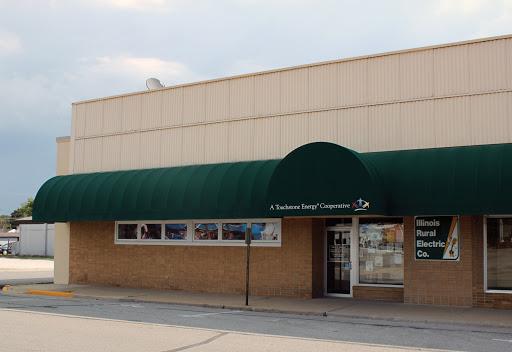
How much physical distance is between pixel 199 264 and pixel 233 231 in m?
1.72

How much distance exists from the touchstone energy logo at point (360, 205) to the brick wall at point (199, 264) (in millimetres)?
2937

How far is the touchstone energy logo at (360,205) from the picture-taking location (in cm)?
1427

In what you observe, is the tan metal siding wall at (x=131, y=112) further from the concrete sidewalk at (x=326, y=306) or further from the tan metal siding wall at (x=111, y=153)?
the concrete sidewalk at (x=326, y=306)

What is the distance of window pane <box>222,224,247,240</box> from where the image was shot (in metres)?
18.6

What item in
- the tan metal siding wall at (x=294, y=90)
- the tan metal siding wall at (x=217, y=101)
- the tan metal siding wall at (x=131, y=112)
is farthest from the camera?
the tan metal siding wall at (x=131, y=112)

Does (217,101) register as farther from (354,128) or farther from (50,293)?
(50,293)

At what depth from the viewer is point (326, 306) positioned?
50.3ft

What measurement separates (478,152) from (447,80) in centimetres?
264

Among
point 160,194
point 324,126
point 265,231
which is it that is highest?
point 324,126

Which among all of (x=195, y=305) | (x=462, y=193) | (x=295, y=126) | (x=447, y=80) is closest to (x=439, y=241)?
(x=462, y=193)

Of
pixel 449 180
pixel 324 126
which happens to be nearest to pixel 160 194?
pixel 324 126

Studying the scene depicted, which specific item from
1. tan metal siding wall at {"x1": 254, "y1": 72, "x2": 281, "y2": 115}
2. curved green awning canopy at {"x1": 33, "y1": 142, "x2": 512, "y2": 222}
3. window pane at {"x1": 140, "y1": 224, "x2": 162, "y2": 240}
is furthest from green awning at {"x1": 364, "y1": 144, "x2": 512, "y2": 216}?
window pane at {"x1": 140, "y1": 224, "x2": 162, "y2": 240}

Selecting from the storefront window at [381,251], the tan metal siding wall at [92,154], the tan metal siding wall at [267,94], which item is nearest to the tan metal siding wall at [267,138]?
the tan metal siding wall at [267,94]

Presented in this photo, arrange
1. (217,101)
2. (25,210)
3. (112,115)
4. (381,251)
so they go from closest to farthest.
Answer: (381,251) < (217,101) < (112,115) < (25,210)
